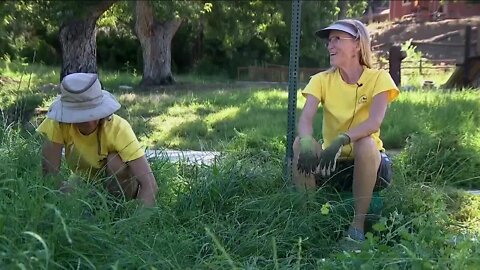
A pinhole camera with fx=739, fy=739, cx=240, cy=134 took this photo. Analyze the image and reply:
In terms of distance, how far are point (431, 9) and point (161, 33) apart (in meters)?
27.3

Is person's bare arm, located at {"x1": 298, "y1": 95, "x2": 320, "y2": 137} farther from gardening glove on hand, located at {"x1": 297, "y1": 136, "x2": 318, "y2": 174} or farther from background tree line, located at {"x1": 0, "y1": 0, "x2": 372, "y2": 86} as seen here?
background tree line, located at {"x1": 0, "y1": 0, "x2": 372, "y2": 86}

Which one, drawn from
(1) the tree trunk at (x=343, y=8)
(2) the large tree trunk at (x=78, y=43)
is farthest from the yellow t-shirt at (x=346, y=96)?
(1) the tree trunk at (x=343, y=8)

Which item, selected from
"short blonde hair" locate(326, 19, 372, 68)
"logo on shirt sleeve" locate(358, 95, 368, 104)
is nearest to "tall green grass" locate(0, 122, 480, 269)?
"logo on shirt sleeve" locate(358, 95, 368, 104)

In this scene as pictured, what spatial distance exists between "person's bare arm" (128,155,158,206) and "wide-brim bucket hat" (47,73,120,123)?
0.85ft

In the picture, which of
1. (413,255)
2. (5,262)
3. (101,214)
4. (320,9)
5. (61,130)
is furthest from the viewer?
(320,9)

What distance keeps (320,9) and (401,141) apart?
1835 centimetres

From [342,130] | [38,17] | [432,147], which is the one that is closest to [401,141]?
[432,147]

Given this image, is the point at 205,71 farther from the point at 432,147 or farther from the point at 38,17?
the point at 432,147

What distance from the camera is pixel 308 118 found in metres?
3.77

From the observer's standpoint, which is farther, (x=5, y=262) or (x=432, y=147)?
(x=432, y=147)

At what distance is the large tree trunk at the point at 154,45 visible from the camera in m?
19.5

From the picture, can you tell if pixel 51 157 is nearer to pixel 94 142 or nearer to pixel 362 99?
pixel 94 142

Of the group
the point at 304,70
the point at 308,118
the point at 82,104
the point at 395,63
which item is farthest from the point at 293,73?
the point at 304,70

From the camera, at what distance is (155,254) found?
2.59 metres
